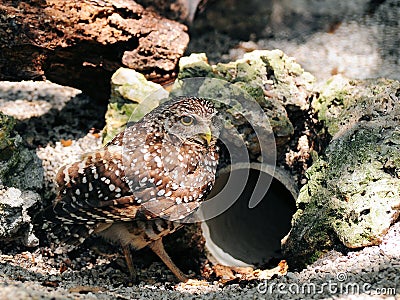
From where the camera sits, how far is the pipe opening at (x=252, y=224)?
14.3 ft

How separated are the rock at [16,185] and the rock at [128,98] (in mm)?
614

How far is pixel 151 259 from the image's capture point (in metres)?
4.23

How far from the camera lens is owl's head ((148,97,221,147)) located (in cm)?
366

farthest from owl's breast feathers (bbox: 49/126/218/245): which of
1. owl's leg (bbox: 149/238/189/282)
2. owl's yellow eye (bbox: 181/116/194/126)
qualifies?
owl's leg (bbox: 149/238/189/282)

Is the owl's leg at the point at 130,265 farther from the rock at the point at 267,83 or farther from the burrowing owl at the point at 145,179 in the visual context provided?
the rock at the point at 267,83

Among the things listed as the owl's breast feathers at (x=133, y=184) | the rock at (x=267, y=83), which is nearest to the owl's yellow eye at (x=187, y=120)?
the owl's breast feathers at (x=133, y=184)

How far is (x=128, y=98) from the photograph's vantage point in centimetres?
435

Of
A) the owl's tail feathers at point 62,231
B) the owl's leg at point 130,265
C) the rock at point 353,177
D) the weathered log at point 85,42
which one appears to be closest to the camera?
the rock at point 353,177

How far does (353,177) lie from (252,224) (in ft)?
5.68

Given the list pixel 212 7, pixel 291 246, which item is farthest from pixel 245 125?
pixel 212 7

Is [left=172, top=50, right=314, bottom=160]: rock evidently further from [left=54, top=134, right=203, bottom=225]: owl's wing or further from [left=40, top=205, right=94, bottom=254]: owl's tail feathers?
[left=40, top=205, right=94, bottom=254]: owl's tail feathers

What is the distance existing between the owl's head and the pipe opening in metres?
0.58

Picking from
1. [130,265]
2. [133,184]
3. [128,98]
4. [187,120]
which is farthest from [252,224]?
[133,184]

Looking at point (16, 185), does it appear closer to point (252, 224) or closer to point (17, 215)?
point (17, 215)
